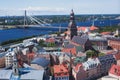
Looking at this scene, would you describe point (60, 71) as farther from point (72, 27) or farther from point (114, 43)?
point (114, 43)

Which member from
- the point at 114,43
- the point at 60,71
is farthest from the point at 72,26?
the point at 60,71

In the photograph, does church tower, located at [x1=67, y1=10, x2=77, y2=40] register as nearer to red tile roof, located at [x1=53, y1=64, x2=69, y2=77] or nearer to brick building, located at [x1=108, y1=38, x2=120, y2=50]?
brick building, located at [x1=108, y1=38, x2=120, y2=50]

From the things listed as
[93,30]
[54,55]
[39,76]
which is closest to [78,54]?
[54,55]

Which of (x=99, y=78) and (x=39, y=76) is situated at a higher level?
(x=39, y=76)

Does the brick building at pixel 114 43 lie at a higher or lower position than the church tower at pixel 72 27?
lower

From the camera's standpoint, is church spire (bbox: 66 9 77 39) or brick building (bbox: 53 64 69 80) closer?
brick building (bbox: 53 64 69 80)

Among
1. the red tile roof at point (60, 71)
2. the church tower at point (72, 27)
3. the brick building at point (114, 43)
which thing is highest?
the church tower at point (72, 27)

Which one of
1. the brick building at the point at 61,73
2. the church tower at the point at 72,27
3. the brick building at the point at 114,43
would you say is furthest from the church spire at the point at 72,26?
the brick building at the point at 61,73

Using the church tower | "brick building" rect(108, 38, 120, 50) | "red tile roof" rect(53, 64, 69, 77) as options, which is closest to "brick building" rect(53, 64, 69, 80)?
"red tile roof" rect(53, 64, 69, 77)

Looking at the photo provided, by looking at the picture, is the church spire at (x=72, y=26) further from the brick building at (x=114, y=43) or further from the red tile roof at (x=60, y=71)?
the red tile roof at (x=60, y=71)

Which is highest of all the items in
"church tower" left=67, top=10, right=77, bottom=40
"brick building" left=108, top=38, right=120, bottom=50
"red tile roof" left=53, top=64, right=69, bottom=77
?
"church tower" left=67, top=10, right=77, bottom=40

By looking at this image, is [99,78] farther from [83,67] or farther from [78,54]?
[78,54]
